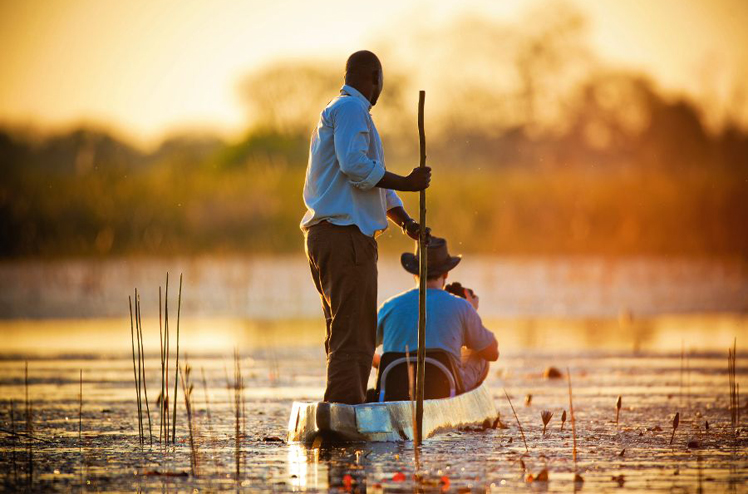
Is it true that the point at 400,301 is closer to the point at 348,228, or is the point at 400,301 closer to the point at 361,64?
the point at 348,228

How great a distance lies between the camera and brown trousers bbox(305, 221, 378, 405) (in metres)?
8.16

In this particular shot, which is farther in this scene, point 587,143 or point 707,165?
point 587,143

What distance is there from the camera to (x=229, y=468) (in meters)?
7.45

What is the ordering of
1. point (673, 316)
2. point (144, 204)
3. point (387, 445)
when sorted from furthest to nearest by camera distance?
point (144, 204)
point (673, 316)
point (387, 445)

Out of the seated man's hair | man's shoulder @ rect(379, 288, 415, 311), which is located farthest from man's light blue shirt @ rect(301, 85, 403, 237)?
man's shoulder @ rect(379, 288, 415, 311)

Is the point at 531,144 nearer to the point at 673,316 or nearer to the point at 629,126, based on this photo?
the point at 629,126

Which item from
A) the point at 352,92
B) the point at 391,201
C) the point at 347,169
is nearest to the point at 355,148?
the point at 347,169

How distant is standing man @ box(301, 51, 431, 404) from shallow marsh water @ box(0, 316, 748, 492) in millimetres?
559


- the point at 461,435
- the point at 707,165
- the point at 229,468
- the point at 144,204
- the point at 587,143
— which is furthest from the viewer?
the point at 587,143

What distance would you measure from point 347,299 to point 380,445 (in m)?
0.89

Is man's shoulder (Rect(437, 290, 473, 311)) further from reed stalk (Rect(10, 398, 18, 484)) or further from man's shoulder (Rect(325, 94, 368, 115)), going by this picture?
reed stalk (Rect(10, 398, 18, 484))

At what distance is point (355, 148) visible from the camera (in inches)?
313

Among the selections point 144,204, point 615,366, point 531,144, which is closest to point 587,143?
→ point 531,144

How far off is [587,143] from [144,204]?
20.1m
